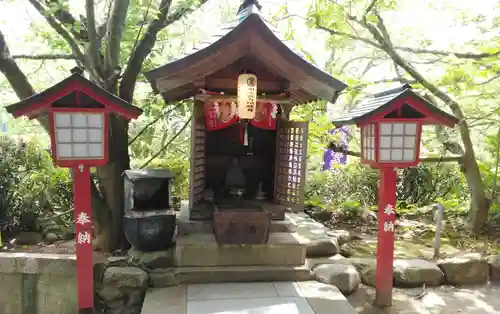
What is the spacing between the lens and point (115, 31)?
637 cm

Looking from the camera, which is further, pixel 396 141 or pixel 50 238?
pixel 50 238

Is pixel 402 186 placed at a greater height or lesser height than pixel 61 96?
lesser

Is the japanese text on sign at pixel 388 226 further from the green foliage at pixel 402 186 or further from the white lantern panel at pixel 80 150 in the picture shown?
the green foliage at pixel 402 186

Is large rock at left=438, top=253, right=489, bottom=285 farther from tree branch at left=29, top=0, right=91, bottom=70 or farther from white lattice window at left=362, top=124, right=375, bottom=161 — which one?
tree branch at left=29, top=0, right=91, bottom=70

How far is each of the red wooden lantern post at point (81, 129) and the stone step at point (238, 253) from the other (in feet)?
4.75

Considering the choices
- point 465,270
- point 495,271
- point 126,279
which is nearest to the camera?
point 126,279

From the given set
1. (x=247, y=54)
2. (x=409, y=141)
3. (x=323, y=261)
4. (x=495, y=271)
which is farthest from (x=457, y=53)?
(x=323, y=261)

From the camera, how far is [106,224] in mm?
7008

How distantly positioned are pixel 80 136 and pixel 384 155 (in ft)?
13.0

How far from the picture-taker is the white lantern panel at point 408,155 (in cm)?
497

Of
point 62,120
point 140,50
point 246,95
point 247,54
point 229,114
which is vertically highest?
point 140,50

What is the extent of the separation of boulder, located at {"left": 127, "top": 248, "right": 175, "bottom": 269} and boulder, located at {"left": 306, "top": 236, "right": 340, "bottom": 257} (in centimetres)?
240

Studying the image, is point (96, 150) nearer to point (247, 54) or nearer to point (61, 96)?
point (61, 96)

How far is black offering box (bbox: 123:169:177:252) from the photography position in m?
5.80
